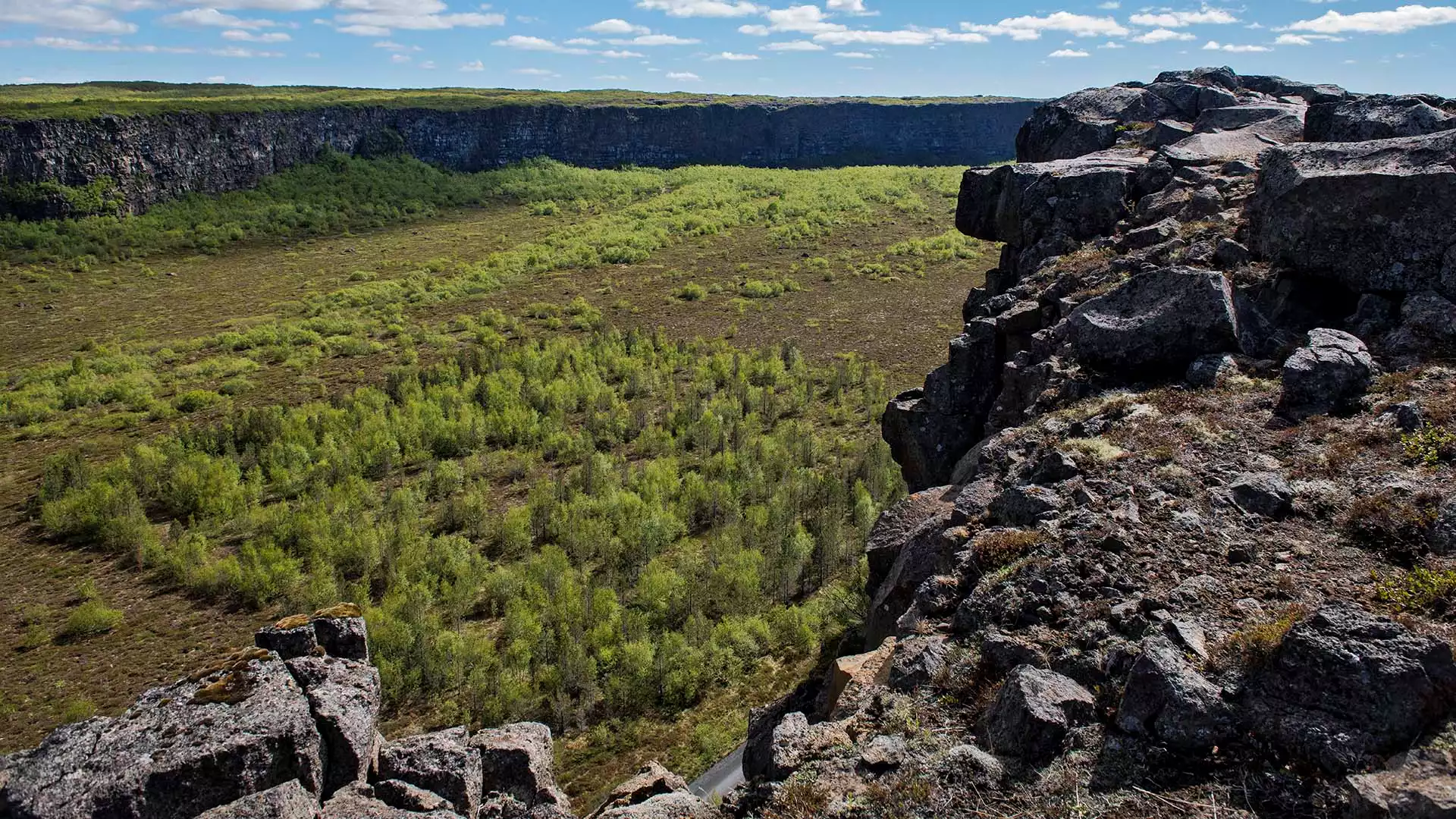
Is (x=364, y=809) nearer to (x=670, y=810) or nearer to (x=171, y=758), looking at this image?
(x=171, y=758)

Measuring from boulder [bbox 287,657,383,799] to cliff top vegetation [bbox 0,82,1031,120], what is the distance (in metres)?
72.7

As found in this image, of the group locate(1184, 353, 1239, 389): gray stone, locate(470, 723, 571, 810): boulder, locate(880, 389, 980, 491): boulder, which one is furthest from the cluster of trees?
locate(1184, 353, 1239, 389): gray stone

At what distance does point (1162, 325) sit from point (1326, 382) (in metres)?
2.10

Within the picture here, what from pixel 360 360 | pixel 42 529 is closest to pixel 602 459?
pixel 42 529

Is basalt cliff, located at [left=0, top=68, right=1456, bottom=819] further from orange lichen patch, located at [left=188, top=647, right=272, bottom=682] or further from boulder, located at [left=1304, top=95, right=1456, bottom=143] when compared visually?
boulder, located at [left=1304, top=95, right=1456, bottom=143]

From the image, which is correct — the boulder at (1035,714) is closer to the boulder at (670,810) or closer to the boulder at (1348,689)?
the boulder at (1348,689)

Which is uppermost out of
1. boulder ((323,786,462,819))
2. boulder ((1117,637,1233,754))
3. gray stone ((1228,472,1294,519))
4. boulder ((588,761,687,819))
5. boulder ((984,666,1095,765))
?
gray stone ((1228,472,1294,519))

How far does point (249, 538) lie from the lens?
2358 centimetres

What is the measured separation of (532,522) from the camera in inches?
941

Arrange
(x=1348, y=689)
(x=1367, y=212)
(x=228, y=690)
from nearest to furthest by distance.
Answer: (x=1348, y=689) → (x=228, y=690) → (x=1367, y=212)

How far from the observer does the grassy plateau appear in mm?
17812

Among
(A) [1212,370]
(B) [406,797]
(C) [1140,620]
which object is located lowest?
(B) [406,797]

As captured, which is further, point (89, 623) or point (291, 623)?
point (89, 623)

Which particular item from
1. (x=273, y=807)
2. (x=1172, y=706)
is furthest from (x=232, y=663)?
(x=1172, y=706)
